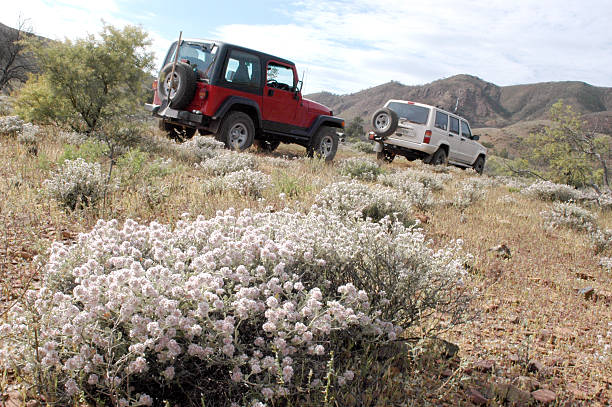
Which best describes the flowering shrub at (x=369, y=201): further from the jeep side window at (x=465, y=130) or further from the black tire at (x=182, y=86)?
the jeep side window at (x=465, y=130)

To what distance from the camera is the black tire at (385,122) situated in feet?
43.5

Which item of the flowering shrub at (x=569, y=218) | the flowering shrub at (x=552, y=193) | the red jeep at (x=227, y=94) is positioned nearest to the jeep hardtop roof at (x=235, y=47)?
the red jeep at (x=227, y=94)

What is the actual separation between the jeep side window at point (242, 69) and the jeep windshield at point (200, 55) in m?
0.38

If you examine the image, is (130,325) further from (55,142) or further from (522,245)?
(55,142)

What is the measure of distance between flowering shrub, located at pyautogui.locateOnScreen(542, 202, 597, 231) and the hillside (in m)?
109

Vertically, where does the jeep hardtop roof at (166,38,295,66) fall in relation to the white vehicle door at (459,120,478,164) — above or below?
above

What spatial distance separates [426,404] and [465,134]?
15409mm

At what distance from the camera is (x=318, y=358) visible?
6.51ft

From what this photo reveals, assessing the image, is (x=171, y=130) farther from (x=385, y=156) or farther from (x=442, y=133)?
(x=442, y=133)

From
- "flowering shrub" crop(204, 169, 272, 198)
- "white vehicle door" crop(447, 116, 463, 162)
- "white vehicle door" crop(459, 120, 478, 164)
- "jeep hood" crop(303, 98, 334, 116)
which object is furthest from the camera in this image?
"white vehicle door" crop(459, 120, 478, 164)

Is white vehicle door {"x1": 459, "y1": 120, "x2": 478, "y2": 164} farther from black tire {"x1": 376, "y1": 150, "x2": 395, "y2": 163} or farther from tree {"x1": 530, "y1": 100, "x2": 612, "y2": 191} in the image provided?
black tire {"x1": 376, "y1": 150, "x2": 395, "y2": 163}

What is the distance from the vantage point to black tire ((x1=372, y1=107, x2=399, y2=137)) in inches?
522

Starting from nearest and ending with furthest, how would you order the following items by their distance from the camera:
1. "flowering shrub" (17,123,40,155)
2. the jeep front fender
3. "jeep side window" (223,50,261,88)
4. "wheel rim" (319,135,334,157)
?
1. "flowering shrub" (17,123,40,155)
2. "jeep side window" (223,50,261,88)
3. the jeep front fender
4. "wheel rim" (319,135,334,157)

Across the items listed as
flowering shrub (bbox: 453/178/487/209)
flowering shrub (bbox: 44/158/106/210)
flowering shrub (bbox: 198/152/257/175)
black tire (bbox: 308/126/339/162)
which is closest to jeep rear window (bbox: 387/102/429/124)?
black tire (bbox: 308/126/339/162)
